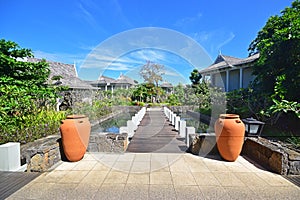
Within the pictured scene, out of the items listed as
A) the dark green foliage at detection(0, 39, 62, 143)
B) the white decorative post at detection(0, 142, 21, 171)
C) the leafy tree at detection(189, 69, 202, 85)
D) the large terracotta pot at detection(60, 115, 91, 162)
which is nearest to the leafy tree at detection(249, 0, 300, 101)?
the large terracotta pot at detection(60, 115, 91, 162)

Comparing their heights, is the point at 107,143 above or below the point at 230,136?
below

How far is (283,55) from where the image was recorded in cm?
576

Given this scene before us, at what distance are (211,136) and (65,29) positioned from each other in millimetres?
8878

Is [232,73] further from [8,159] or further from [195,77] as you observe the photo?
[8,159]

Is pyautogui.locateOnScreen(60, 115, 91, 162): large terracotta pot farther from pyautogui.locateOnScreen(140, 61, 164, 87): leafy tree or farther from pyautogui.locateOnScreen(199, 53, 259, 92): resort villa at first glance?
pyautogui.locateOnScreen(140, 61, 164, 87): leafy tree

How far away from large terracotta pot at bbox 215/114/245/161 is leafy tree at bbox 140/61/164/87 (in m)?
19.8

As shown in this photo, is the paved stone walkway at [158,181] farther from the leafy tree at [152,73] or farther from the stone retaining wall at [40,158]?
the leafy tree at [152,73]

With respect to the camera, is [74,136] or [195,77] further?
[195,77]

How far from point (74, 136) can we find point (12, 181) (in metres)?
1.12

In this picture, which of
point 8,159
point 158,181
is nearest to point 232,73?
point 158,181

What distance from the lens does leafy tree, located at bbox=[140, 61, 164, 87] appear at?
2284 centimetres

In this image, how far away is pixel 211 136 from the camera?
12.8ft

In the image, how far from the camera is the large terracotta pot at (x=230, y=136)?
3.39m

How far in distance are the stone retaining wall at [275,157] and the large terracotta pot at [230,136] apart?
474mm
